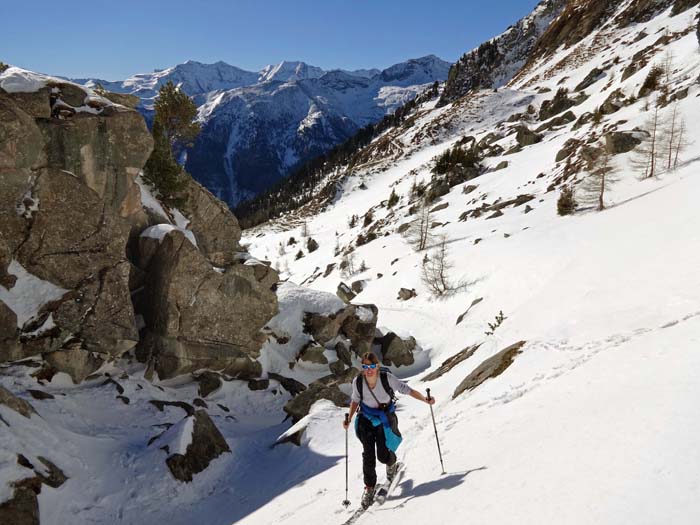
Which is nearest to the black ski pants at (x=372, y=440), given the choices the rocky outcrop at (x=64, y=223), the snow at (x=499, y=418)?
the snow at (x=499, y=418)

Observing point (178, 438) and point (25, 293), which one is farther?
point (25, 293)

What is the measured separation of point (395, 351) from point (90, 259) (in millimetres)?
19698

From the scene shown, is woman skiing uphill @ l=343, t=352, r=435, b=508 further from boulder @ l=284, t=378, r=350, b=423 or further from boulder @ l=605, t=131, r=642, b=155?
boulder @ l=605, t=131, r=642, b=155

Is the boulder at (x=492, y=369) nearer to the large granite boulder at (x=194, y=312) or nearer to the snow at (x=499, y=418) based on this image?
the snow at (x=499, y=418)

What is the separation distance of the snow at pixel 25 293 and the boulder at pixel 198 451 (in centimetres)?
792

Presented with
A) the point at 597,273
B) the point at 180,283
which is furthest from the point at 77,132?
the point at 597,273

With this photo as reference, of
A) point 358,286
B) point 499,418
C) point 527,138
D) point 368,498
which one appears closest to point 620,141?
point 358,286

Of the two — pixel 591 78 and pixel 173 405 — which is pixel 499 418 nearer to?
pixel 173 405

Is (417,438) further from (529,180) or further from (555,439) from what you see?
(529,180)

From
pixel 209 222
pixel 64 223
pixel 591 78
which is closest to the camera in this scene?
pixel 64 223

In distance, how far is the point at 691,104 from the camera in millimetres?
49531

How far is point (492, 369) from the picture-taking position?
551 inches

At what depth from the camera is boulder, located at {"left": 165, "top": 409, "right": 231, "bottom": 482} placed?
14398mm

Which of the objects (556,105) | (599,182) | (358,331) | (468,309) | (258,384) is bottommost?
(258,384)
